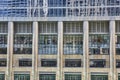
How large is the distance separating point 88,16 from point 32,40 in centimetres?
753

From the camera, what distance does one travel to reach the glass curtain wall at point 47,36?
117ft

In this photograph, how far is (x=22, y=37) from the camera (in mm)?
36344

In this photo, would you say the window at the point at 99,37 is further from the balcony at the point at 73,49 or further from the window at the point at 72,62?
the window at the point at 72,62

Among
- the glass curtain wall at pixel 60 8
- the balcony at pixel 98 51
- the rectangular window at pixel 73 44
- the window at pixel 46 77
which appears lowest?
the window at pixel 46 77

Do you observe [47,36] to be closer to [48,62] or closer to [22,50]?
[48,62]

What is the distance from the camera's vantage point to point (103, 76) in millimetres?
34688

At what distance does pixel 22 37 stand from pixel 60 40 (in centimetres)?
506

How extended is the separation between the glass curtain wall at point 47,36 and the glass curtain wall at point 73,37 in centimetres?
126

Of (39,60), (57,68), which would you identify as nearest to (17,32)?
(39,60)

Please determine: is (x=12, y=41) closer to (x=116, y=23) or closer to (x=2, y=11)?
(x=2, y=11)

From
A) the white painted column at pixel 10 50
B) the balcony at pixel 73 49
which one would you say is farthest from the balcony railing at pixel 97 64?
the white painted column at pixel 10 50

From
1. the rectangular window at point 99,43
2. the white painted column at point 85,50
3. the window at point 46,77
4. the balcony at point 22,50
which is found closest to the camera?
the white painted column at point 85,50

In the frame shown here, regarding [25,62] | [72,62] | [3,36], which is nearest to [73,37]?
[72,62]

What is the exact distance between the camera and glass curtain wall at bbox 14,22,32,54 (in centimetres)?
3588
